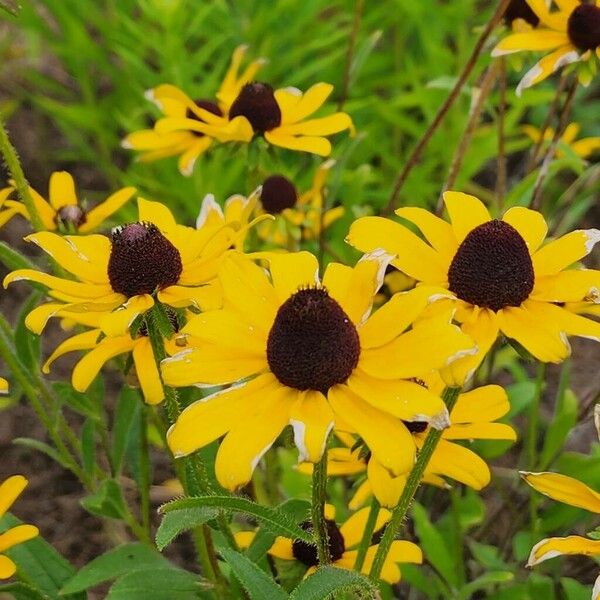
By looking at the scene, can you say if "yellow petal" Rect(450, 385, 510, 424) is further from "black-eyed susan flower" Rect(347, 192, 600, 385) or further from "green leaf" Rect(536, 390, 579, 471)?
"green leaf" Rect(536, 390, 579, 471)

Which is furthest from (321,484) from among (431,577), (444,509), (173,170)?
(173,170)

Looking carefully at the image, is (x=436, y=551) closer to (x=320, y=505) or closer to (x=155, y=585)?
(x=155, y=585)

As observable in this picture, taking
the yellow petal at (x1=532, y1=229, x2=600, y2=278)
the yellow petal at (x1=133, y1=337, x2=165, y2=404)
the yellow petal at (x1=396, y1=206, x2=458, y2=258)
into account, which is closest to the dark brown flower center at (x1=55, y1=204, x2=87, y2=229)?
the yellow petal at (x1=133, y1=337, x2=165, y2=404)

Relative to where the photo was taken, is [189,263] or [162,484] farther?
[162,484]

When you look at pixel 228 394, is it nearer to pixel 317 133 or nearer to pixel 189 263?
pixel 189 263

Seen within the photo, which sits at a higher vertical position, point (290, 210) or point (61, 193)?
point (61, 193)

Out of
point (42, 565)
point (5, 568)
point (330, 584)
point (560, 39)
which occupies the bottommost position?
point (42, 565)

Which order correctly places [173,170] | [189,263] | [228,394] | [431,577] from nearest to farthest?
[228,394], [189,263], [431,577], [173,170]

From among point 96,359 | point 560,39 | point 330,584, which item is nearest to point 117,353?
point 96,359
